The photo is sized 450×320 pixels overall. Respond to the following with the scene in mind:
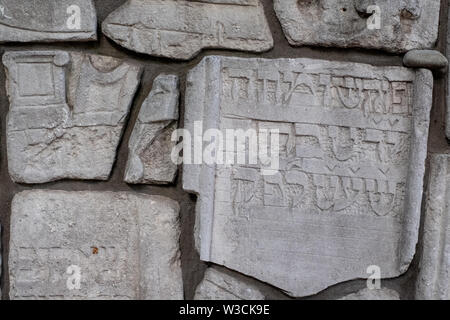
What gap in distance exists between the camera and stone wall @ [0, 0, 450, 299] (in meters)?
1.33

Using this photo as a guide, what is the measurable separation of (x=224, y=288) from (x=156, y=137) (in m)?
0.43

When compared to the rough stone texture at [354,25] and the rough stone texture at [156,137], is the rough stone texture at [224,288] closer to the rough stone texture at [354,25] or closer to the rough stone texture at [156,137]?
the rough stone texture at [156,137]

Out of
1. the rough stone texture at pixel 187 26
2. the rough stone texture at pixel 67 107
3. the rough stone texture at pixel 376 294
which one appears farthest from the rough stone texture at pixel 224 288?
the rough stone texture at pixel 187 26

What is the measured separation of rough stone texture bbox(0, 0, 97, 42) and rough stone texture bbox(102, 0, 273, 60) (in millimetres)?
50

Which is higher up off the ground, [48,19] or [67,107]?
[48,19]

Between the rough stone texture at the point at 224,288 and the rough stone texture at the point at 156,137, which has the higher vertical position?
the rough stone texture at the point at 156,137

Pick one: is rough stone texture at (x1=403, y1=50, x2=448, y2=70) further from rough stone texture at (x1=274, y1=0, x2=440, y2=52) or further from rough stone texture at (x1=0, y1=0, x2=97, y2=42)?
rough stone texture at (x1=0, y1=0, x2=97, y2=42)

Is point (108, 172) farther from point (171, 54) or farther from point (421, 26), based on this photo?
point (421, 26)

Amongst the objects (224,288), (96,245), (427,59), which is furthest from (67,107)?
(427,59)

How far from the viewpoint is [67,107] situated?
1.38 metres

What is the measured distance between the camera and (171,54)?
136 centimetres

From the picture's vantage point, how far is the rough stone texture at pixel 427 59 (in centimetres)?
130

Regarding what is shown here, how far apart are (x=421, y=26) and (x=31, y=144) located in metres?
1.04

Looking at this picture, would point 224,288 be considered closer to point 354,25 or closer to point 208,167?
point 208,167
